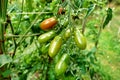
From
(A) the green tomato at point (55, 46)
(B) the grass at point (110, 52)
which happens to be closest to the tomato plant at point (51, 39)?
(A) the green tomato at point (55, 46)

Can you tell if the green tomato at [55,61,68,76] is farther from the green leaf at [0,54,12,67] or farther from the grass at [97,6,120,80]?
the grass at [97,6,120,80]

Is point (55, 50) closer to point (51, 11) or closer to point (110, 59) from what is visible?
point (51, 11)

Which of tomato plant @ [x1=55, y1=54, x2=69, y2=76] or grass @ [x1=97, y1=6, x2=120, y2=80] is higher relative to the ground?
tomato plant @ [x1=55, y1=54, x2=69, y2=76]

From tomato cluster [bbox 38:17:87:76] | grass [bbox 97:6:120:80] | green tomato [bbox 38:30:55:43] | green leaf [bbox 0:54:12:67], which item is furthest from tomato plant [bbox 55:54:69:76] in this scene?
grass [bbox 97:6:120:80]

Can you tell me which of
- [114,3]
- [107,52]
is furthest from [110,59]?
[114,3]

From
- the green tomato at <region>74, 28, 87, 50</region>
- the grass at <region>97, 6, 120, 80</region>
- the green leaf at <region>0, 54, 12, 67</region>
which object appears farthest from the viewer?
the grass at <region>97, 6, 120, 80</region>

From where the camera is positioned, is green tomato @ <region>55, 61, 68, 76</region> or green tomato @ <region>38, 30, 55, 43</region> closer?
green tomato @ <region>55, 61, 68, 76</region>
